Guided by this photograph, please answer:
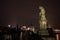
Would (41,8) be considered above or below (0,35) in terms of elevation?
above

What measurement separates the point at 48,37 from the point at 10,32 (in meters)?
8.67

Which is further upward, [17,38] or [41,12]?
[41,12]

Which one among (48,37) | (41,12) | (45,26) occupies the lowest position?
(48,37)

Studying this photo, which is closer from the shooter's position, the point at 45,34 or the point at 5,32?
the point at 5,32

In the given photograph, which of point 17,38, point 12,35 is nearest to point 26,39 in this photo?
point 17,38

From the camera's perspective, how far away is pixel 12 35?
8.23 m

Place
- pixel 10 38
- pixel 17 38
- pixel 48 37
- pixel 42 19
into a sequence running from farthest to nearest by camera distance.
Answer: pixel 42 19
pixel 48 37
pixel 17 38
pixel 10 38

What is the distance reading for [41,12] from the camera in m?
17.8

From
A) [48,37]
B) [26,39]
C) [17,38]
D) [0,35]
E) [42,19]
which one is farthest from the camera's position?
[42,19]

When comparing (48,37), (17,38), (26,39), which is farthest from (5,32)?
(48,37)

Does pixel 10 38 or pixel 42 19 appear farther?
pixel 42 19

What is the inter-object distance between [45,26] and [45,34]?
91 cm

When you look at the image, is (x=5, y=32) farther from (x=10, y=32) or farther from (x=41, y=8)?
(x=41, y=8)

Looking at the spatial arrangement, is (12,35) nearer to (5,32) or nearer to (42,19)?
(5,32)
